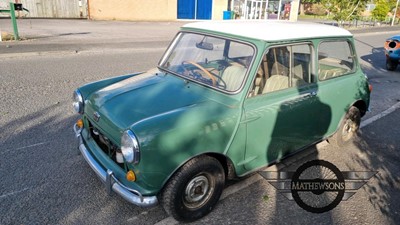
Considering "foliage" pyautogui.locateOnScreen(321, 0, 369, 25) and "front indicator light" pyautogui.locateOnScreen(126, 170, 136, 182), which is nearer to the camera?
"front indicator light" pyautogui.locateOnScreen(126, 170, 136, 182)

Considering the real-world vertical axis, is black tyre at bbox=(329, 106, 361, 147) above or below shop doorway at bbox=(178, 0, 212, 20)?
below

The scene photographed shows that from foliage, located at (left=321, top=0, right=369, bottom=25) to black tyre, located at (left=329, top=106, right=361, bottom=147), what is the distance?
919 inches

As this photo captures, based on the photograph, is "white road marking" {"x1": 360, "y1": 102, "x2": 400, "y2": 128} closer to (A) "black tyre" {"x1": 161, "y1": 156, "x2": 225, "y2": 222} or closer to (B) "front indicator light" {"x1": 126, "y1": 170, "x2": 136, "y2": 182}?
(A) "black tyre" {"x1": 161, "y1": 156, "x2": 225, "y2": 222}

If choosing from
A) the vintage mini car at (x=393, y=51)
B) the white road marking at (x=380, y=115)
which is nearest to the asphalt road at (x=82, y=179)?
the white road marking at (x=380, y=115)

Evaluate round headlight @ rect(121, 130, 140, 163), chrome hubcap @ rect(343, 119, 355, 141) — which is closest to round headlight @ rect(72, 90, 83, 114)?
round headlight @ rect(121, 130, 140, 163)

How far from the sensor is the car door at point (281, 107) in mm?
2836

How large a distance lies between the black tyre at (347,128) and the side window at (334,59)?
609 mm

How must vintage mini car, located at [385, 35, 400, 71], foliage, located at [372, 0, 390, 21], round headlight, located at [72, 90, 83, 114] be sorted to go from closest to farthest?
round headlight, located at [72, 90, 83, 114], vintage mini car, located at [385, 35, 400, 71], foliage, located at [372, 0, 390, 21]

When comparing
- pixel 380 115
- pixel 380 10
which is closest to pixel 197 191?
pixel 380 115

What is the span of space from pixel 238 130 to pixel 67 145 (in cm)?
248

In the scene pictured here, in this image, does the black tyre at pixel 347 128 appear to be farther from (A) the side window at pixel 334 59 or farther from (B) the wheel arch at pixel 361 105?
(A) the side window at pixel 334 59

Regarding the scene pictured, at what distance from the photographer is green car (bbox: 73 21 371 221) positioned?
238 centimetres

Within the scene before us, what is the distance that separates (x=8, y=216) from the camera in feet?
8.76

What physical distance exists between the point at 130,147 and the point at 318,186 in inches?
87.7
